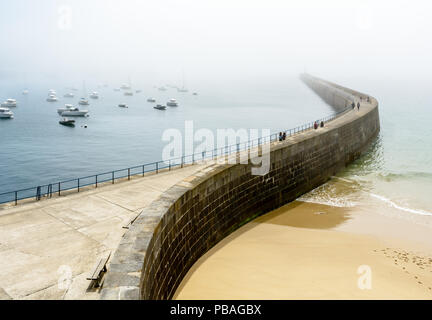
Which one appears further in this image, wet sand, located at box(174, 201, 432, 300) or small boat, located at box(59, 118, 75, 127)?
small boat, located at box(59, 118, 75, 127)

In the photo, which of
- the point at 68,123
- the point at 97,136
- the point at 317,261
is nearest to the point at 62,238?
the point at 317,261

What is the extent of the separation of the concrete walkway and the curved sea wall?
960mm

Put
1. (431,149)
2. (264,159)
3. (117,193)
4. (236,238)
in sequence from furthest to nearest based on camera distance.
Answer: (431,149) < (264,159) < (236,238) < (117,193)

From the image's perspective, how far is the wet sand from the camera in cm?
1248

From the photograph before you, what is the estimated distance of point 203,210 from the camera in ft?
46.9

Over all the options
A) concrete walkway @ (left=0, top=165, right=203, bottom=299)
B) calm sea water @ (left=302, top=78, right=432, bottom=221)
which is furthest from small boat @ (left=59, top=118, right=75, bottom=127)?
concrete walkway @ (left=0, top=165, right=203, bottom=299)

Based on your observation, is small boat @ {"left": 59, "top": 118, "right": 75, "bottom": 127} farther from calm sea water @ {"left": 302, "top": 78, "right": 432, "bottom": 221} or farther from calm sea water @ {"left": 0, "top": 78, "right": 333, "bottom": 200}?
calm sea water @ {"left": 302, "top": 78, "right": 432, "bottom": 221}

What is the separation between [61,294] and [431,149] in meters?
46.6

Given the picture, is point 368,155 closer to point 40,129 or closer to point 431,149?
point 431,149

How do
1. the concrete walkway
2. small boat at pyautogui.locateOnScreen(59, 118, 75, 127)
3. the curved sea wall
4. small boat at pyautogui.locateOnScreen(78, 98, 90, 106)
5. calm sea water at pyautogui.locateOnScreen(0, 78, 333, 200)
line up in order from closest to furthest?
the concrete walkway, the curved sea wall, calm sea water at pyautogui.locateOnScreen(0, 78, 333, 200), small boat at pyautogui.locateOnScreen(59, 118, 75, 127), small boat at pyautogui.locateOnScreen(78, 98, 90, 106)

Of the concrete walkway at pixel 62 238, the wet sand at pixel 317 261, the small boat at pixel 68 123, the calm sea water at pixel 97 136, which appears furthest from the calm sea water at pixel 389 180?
the small boat at pixel 68 123

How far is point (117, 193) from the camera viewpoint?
15.2m

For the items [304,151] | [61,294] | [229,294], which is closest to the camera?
[61,294]
